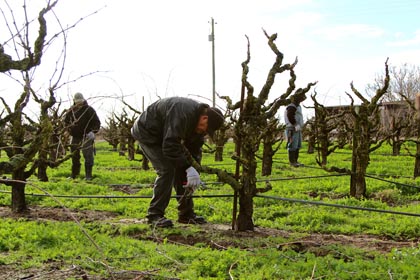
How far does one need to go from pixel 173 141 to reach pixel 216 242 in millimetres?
1157

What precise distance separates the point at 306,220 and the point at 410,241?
141cm

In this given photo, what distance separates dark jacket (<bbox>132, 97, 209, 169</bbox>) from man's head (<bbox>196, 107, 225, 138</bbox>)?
52 mm

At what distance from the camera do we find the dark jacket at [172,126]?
5359mm

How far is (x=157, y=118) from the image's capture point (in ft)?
19.0

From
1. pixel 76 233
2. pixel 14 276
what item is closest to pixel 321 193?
pixel 76 233

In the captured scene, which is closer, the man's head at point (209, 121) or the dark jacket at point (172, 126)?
the dark jacket at point (172, 126)

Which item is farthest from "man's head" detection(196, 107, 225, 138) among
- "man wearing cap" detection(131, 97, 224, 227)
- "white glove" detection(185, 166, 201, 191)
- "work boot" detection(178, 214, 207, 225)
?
"work boot" detection(178, 214, 207, 225)

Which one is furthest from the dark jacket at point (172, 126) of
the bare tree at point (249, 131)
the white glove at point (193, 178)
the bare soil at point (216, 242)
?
the bare soil at point (216, 242)

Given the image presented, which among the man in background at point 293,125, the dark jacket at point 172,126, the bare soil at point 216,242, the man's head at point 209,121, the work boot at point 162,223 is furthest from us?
the man in background at point 293,125

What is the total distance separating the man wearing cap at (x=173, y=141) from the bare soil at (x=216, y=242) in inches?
19.3

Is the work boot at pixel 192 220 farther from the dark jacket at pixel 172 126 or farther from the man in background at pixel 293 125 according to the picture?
the man in background at pixel 293 125

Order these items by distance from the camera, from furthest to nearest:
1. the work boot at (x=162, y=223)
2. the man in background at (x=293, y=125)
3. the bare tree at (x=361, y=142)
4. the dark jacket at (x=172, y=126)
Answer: the man in background at (x=293, y=125)
the bare tree at (x=361, y=142)
the work boot at (x=162, y=223)
the dark jacket at (x=172, y=126)

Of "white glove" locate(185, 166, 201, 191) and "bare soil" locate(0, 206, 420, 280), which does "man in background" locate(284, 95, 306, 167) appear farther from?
"white glove" locate(185, 166, 201, 191)

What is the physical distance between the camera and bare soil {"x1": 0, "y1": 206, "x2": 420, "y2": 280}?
4.02 meters
